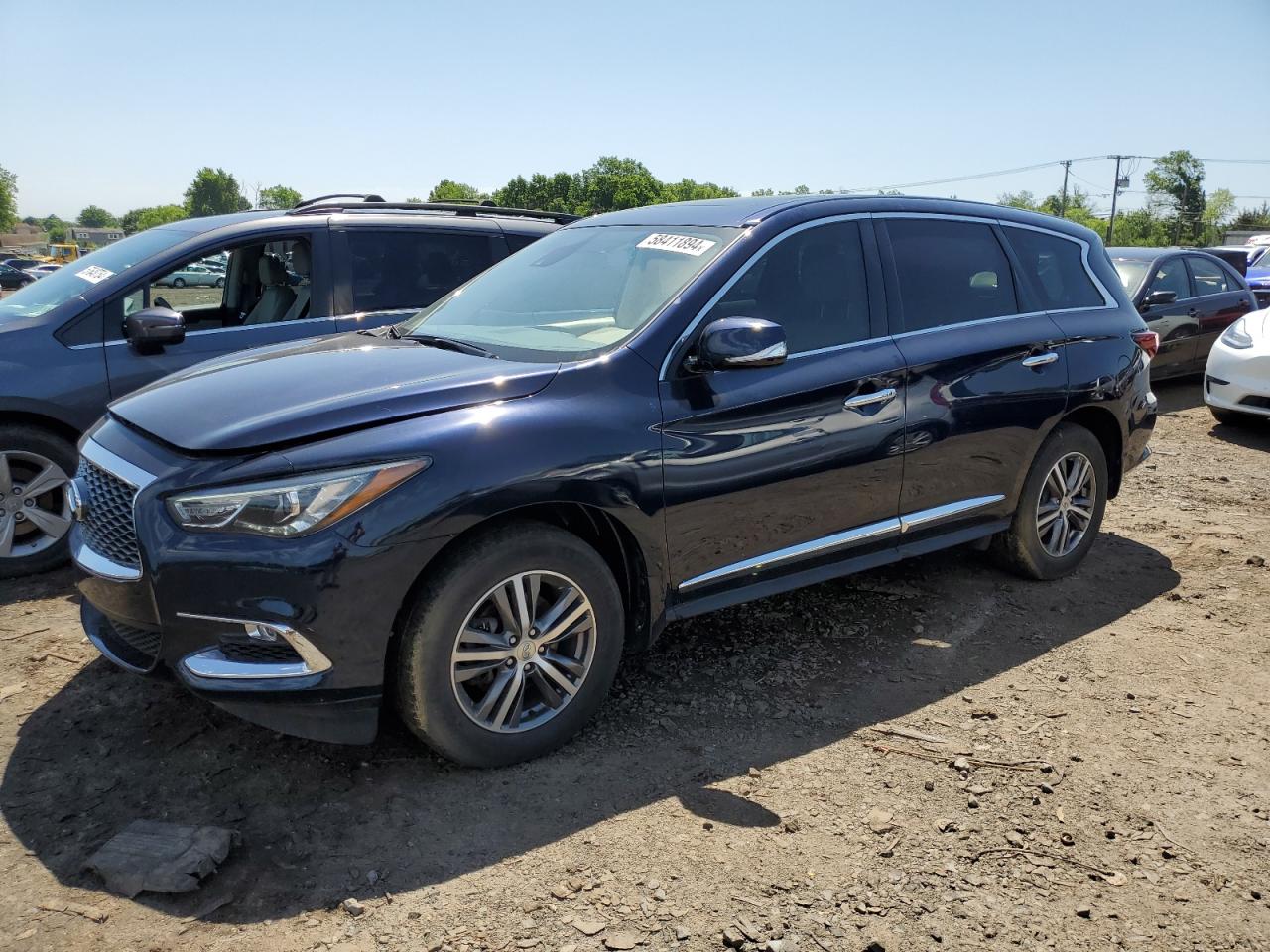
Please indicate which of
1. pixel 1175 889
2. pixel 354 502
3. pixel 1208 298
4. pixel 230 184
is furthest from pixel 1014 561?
pixel 230 184

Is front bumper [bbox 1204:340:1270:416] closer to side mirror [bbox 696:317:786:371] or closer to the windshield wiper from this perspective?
side mirror [bbox 696:317:786:371]

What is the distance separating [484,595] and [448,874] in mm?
810

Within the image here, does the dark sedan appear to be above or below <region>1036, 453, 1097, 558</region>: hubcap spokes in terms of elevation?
above

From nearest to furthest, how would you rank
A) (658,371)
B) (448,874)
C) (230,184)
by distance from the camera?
1. (448,874)
2. (658,371)
3. (230,184)

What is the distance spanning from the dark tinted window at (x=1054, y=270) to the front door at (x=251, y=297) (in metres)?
3.80

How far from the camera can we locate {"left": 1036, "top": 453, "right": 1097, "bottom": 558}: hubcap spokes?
493cm

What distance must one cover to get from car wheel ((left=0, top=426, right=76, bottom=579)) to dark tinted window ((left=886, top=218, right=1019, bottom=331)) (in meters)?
4.25

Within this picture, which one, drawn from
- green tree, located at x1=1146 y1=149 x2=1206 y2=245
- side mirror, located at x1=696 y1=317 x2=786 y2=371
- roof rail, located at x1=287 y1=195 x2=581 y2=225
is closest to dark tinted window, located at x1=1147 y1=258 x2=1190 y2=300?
roof rail, located at x1=287 y1=195 x2=581 y2=225

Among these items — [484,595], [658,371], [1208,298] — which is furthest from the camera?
[1208,298]

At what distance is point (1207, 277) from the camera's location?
36.4ft

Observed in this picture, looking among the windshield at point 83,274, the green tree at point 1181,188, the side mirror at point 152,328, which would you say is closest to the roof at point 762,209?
the side mirror at point 152,328

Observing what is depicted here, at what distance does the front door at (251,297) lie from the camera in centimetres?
541

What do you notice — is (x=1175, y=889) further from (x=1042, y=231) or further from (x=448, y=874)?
(x=1042, y=231)

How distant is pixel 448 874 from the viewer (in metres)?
2.74
